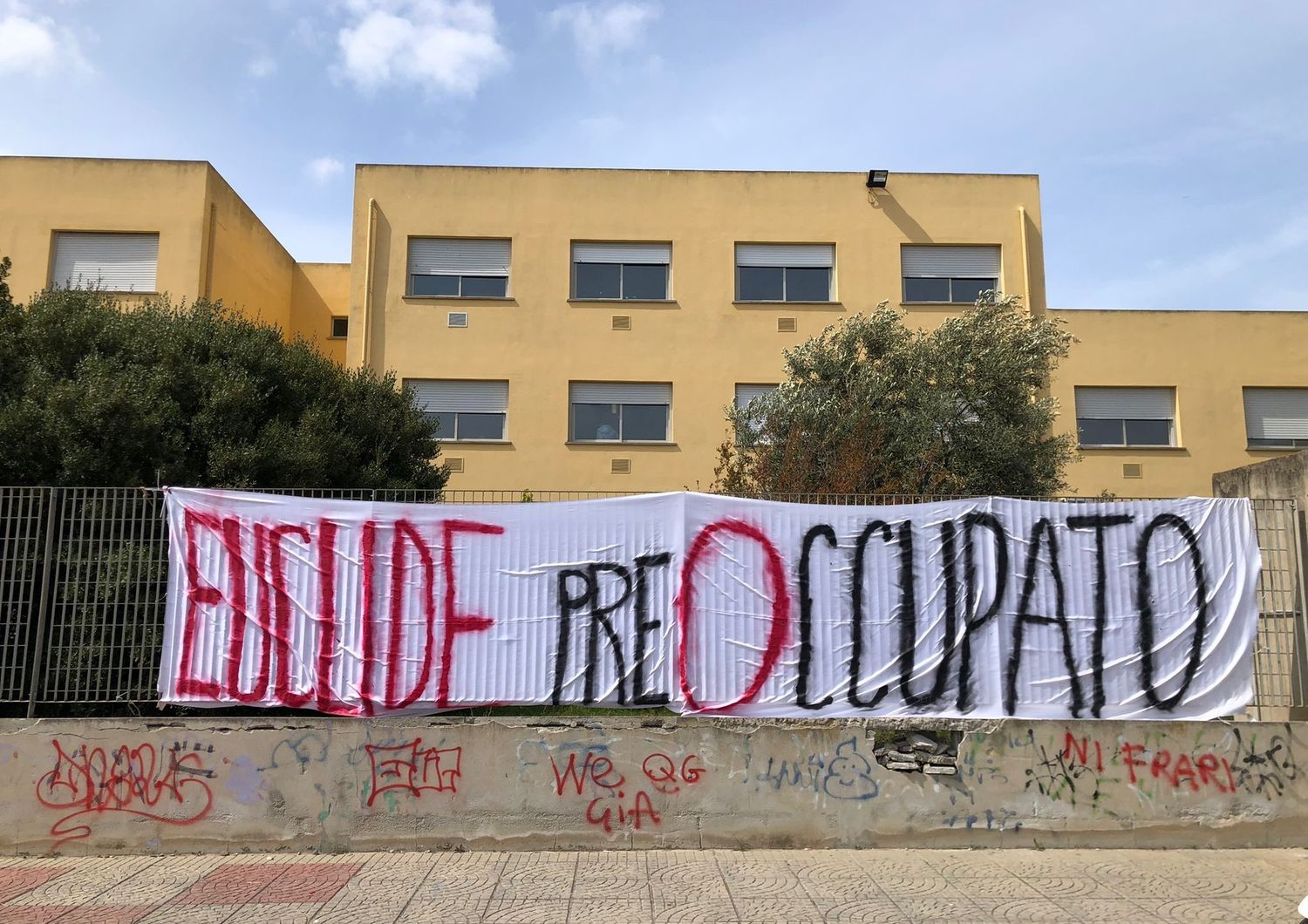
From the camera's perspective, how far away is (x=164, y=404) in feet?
28.7

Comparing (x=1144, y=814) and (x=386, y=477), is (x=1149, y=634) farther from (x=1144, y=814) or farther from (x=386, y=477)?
(x=386, y=477)

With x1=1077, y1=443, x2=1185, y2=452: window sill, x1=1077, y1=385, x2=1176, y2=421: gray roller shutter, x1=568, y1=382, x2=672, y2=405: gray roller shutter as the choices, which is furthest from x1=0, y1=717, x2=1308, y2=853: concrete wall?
x1=1077, y1=385, x2=1176, y2=421: gray roller shutter

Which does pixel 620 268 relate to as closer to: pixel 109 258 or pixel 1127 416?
pixel 109 258

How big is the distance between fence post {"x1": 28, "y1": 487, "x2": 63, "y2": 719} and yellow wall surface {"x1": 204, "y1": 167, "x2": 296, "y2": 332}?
11250mm

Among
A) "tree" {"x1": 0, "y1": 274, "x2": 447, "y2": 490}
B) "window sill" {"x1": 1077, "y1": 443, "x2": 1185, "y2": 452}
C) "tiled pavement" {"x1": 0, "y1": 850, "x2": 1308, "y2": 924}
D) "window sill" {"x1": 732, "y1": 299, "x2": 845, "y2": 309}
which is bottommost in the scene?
"tiled pavement" {"x1": 0, "y1": 850, "x2": 1308, "y2": 924}

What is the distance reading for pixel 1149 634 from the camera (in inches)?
263

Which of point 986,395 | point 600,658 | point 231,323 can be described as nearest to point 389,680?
point 600,658

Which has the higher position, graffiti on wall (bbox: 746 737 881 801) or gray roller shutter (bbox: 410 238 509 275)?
gray roller shutter (bbox: 410 238 509 275)

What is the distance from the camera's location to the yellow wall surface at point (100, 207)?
1716 cm

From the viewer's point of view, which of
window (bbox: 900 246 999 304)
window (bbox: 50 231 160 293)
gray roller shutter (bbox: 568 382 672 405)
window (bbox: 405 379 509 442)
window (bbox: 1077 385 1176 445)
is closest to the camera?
window (bbox: 50 231 160 293)

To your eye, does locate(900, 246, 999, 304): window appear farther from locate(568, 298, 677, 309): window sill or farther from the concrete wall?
the concrete wall

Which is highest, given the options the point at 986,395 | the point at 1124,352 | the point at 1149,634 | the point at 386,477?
the point at 1124,352

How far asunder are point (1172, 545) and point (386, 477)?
7959 mm

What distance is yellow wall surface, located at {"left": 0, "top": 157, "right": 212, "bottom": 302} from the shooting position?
56.3 ft
